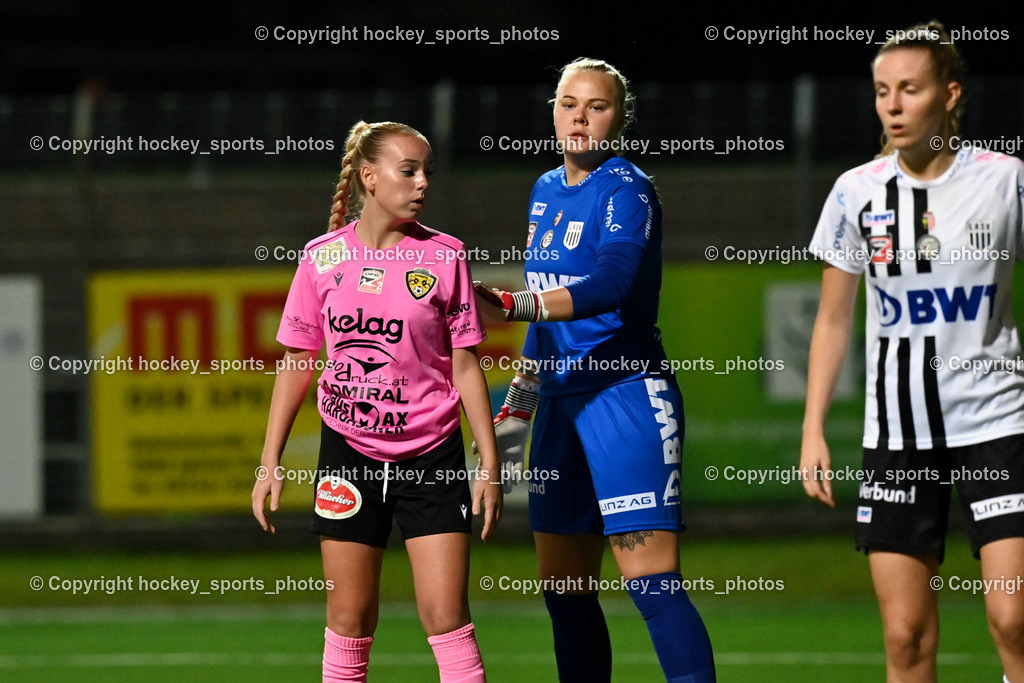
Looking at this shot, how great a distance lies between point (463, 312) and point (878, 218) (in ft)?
4.00

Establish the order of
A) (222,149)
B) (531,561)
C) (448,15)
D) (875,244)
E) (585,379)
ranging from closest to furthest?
1. (875,244)
2. (585,379)
3. (531,561)
4. (222,149)
5. (448,15)

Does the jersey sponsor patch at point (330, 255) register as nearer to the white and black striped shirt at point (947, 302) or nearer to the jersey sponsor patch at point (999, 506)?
the white and black striped shirt at point (947, 302)

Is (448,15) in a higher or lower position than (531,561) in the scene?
higher

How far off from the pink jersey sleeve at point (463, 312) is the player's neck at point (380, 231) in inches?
7.9

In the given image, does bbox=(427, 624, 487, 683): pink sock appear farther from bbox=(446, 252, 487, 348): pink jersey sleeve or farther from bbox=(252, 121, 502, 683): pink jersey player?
bbox=(446, 252, 487, 348): pink jersey sleeve

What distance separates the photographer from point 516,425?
4.39m

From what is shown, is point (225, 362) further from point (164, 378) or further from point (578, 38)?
point (578, 38)

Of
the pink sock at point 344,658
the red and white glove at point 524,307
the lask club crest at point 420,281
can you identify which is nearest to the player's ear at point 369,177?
the lask club crest at point 420,281

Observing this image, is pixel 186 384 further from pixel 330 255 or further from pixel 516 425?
pixel 330 255

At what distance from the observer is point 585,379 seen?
162 inches

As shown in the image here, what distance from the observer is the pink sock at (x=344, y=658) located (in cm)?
384

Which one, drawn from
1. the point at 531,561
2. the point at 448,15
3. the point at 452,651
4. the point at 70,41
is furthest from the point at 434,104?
the point at 70,41

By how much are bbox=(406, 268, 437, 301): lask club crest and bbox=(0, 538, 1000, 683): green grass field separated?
2.67 metres

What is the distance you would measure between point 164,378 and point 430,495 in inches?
205
